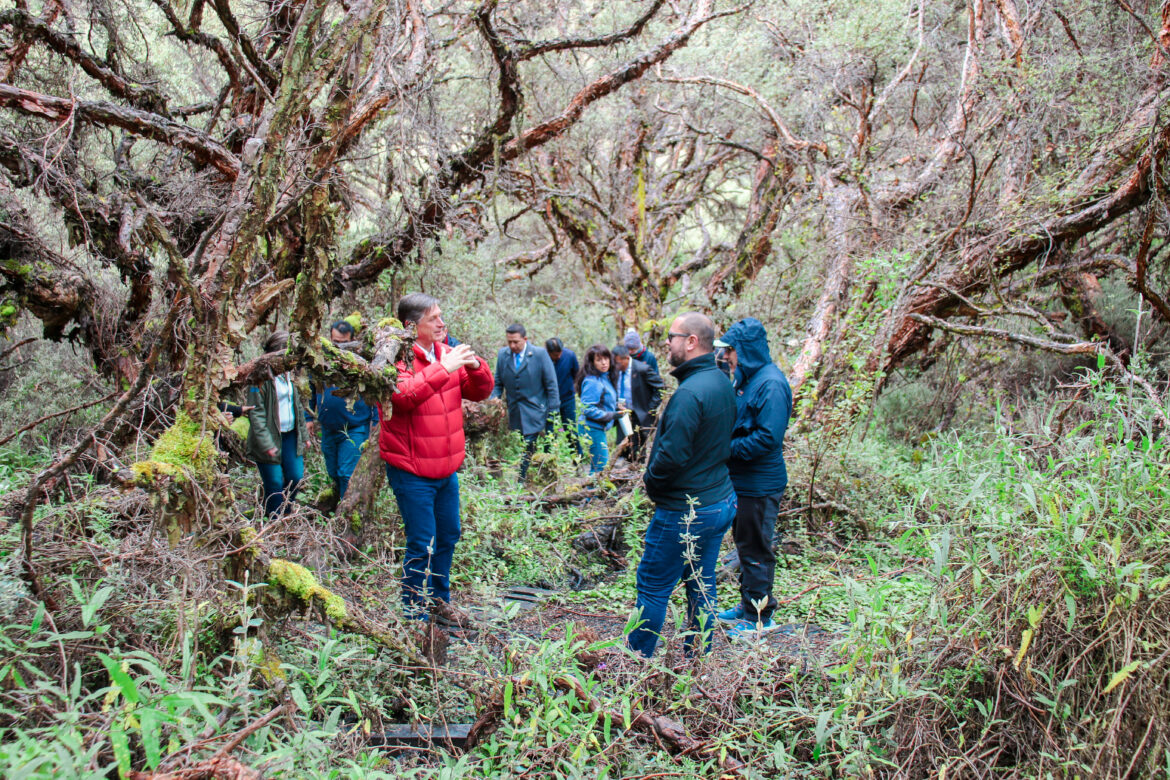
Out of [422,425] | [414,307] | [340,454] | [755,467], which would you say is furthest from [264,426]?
[755,467]

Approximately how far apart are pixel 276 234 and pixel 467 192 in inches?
109

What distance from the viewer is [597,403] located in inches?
314

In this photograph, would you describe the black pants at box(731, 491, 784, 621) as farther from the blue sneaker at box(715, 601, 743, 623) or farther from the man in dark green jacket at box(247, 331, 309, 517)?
the man in dark green jacket at box(247, 331, 309, 517)

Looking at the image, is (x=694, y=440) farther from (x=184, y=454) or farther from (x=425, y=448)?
(x=184, y=454)

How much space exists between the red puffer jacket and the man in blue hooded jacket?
171cm

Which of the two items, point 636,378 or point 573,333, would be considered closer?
point 636,378

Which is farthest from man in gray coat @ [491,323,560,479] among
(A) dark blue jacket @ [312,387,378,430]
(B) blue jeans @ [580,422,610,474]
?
(A) dark blue jacket @ [312,387,378,430]

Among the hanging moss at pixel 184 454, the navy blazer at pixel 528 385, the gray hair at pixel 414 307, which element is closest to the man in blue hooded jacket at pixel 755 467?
the gray hair at pixel 414 307

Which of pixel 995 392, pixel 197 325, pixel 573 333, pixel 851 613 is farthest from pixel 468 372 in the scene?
pixel 573 333

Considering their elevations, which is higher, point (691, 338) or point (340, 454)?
point (691, 338)

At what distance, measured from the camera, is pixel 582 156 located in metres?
12.9

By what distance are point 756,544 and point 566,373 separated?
188 inches

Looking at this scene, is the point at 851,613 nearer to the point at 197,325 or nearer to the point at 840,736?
the point at 840,736

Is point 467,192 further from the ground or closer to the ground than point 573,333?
further from the ground
